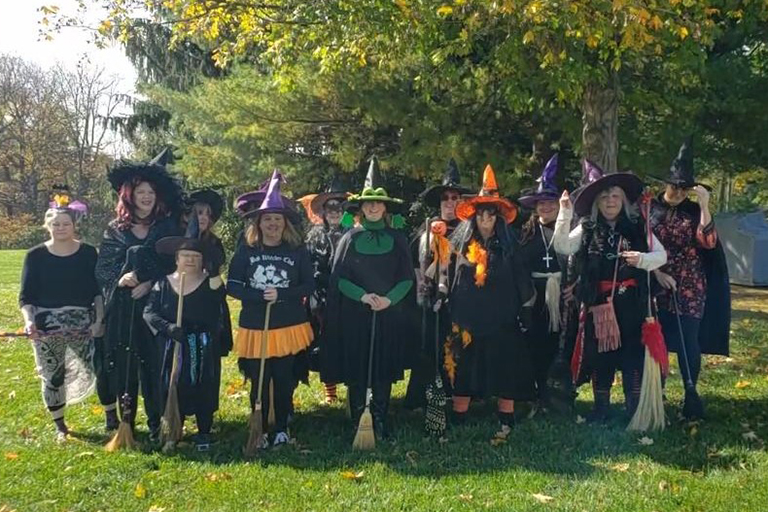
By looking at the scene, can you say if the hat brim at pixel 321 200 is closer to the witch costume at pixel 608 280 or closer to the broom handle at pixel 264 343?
the broom handle at pixel 264 343

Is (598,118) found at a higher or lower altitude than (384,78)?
lower

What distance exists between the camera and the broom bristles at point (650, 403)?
5609mm

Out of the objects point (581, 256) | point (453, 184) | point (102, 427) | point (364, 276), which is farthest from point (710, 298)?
point (102, 427)

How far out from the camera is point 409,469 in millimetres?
5039

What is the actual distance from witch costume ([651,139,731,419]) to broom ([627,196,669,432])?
38 centimetres

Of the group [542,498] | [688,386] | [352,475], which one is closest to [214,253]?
[352,475]

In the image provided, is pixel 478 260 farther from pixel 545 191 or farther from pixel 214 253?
pixel 214 253

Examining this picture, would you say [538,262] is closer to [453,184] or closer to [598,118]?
[453,184]

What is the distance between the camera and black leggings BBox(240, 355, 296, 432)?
5.59 metres

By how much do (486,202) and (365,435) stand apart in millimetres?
1989

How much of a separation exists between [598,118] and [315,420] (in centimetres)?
546

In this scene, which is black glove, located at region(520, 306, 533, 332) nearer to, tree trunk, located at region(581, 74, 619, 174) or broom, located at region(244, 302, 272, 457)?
broom, located at region(244, 302, 272, 457)

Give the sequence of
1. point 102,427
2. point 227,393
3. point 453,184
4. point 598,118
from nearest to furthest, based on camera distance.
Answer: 1. point 102,427
2. point 453,184
3. point 227,393
4. point 598,118

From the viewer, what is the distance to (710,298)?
626 cm
